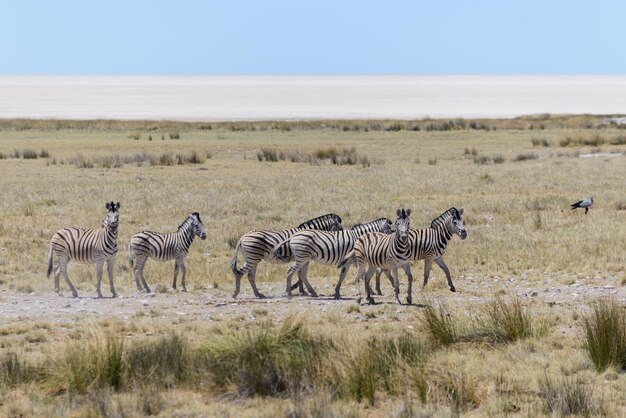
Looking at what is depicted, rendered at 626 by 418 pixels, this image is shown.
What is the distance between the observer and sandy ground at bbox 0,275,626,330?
45.2 ft

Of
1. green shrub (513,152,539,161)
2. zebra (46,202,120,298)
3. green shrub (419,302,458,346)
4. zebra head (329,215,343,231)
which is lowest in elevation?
green shrub (419,302,458,346)

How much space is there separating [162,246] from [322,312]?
401cm

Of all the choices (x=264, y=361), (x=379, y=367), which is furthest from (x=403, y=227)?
(x=264, y=361)

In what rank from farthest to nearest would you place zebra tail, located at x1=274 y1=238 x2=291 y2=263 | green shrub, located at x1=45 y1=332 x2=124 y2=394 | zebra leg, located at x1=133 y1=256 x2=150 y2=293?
zebra leg, located at x1=133 y1=256 x2=150 y2=293, zebra tail, located at x1=274 y1=238 x2=291 y2=263, green shrub, located at x1=45 y1=332 x2=124 y2=394

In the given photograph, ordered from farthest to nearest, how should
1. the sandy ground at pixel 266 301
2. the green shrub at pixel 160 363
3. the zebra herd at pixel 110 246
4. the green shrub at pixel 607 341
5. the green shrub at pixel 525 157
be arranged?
the green shrub at pixel 525 157 → the zebra herd at pixel 110 246 → the sandy ground at pixel 266 301 → the green shrub at pixel 607 341 → the green shrub at pixel 160 363

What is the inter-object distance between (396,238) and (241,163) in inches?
1151

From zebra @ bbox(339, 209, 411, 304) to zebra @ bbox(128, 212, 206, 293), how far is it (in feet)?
10.0

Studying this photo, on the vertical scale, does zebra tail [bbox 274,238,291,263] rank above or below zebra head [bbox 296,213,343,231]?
below

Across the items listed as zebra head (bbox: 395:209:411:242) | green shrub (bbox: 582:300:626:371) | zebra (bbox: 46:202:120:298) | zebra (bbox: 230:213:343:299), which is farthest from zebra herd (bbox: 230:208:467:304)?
green shrub (bbox: 582:300:626:371)

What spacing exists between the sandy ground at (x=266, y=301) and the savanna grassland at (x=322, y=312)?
0.05m

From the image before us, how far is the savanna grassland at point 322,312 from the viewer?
958 cm

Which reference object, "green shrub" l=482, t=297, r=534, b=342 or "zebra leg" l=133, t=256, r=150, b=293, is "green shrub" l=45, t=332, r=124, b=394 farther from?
"zebra leg" l=133, t=256, r=150, b=293

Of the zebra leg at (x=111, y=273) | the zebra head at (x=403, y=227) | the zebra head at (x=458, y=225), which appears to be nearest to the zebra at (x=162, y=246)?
the zebra leg at (x=111, y=273)

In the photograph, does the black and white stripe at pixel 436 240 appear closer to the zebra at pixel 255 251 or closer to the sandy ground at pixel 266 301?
the sandy ground at pixel 266 301
